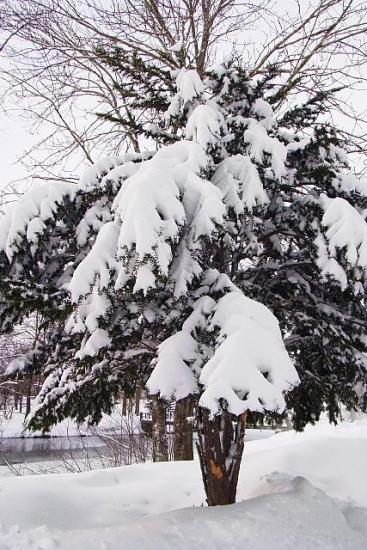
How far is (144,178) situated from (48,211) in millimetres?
1194

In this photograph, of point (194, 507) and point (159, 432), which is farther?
point (159, 432)

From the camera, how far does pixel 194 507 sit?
12.4 feet

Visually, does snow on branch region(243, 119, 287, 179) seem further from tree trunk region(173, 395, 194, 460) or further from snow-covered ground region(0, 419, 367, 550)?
tree trunk region(173, 395, 194, 460)

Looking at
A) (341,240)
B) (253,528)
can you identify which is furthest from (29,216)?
(253,528)

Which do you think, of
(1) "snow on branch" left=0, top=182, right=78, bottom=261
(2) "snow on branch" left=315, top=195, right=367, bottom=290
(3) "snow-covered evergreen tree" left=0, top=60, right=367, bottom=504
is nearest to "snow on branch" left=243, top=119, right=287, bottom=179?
(3) "snow-covered evergreen tree" left=0, top=60, right=367, bottom=504

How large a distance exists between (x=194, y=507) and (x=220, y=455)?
49 centimetres

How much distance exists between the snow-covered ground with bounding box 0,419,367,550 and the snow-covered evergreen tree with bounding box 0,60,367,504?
64 cm

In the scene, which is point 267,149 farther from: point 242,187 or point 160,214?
point 160,214

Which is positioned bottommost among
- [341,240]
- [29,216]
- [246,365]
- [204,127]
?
[246,365]

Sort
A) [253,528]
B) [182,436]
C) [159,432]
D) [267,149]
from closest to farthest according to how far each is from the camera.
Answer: [253,528], [267,149], [182,436], [159,432]

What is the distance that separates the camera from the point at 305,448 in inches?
232

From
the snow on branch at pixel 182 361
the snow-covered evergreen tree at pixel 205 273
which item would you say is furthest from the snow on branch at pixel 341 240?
the snow on branch at pixel 182 361

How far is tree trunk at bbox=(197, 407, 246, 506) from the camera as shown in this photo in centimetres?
402

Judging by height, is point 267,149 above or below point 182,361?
above
